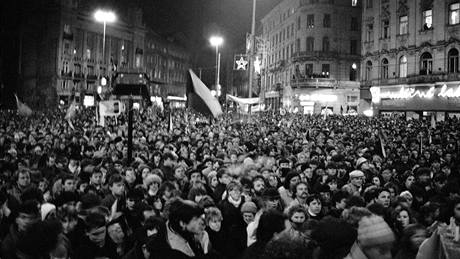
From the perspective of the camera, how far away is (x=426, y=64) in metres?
41.1

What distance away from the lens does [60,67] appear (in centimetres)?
7462

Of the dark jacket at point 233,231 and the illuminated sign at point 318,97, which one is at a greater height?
the illuminated sign at point 318,97

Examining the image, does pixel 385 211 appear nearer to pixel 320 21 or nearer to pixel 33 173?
pixel 33 173

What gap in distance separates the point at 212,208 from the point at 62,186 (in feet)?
10.4

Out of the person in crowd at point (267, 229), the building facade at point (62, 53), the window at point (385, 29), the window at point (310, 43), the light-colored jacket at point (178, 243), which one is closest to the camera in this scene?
the light-colored jacket at point (178, 243)

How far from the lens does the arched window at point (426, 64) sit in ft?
133

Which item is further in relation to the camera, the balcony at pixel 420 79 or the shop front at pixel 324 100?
the shop front at pixel 324 100

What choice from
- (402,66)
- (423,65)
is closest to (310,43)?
(402,66)

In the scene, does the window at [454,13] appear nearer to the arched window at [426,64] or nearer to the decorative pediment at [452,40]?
the decorative pediment at [452,40]

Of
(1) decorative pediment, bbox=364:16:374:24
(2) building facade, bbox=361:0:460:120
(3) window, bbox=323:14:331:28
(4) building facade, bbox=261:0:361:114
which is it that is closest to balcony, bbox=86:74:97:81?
(4) building facade, bbox=261:0:361:114

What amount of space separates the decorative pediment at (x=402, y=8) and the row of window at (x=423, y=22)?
0.39 meters

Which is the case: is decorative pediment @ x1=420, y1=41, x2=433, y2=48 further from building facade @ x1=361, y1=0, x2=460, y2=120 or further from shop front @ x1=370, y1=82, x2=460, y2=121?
shop front @ x1=370, y1=82, x2=460, y2=121

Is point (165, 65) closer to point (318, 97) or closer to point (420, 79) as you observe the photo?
point (318, 97)

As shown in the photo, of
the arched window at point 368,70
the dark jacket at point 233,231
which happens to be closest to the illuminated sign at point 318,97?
the arched window at point 368,70
